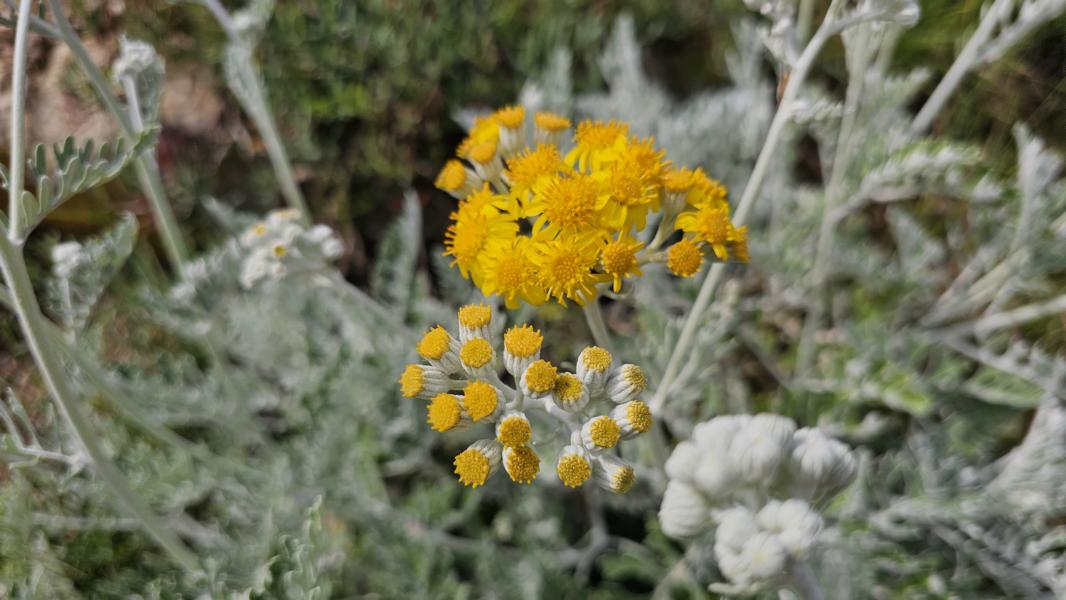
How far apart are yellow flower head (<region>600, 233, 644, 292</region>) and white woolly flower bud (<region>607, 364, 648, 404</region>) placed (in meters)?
0.14

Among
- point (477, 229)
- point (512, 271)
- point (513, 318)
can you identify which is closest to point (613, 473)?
point (512, 271)

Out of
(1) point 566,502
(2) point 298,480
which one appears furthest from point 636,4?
(2) point 298,480

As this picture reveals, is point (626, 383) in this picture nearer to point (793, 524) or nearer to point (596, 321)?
point (596, 321)

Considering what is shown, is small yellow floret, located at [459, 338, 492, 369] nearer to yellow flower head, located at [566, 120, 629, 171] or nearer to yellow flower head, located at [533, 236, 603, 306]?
yellow flower head, located at [533, 236, 603, 306]

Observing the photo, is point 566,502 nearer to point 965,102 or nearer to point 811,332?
point 811,332

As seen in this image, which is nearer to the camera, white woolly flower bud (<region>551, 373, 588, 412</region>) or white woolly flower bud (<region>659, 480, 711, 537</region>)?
white woolly flower bud (<region>551, 373, 588, 412</region>)

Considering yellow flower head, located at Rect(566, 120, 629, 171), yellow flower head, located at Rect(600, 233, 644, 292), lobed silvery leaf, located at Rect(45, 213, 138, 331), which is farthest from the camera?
lobed silvery leaf, located at Rect(45, 213, 138, 331)

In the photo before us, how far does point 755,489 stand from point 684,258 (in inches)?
17.3

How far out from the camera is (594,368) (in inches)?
46.3

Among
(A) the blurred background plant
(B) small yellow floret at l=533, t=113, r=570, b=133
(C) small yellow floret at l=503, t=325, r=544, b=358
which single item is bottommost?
(A) the blurred background plant

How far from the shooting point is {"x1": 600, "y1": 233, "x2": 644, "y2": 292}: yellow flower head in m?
1.22

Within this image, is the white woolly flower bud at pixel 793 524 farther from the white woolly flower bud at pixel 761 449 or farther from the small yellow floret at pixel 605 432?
the small yellow floret at pixel 605 432

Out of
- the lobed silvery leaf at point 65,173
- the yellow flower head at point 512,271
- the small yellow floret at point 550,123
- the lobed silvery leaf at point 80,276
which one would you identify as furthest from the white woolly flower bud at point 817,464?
the lobed silvery leaf at point 80,276

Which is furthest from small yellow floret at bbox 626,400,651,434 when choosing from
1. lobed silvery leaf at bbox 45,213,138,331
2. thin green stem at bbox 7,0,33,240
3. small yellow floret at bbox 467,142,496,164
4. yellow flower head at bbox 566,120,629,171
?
lobed silvery leaf at bbox 45,213,138,331
